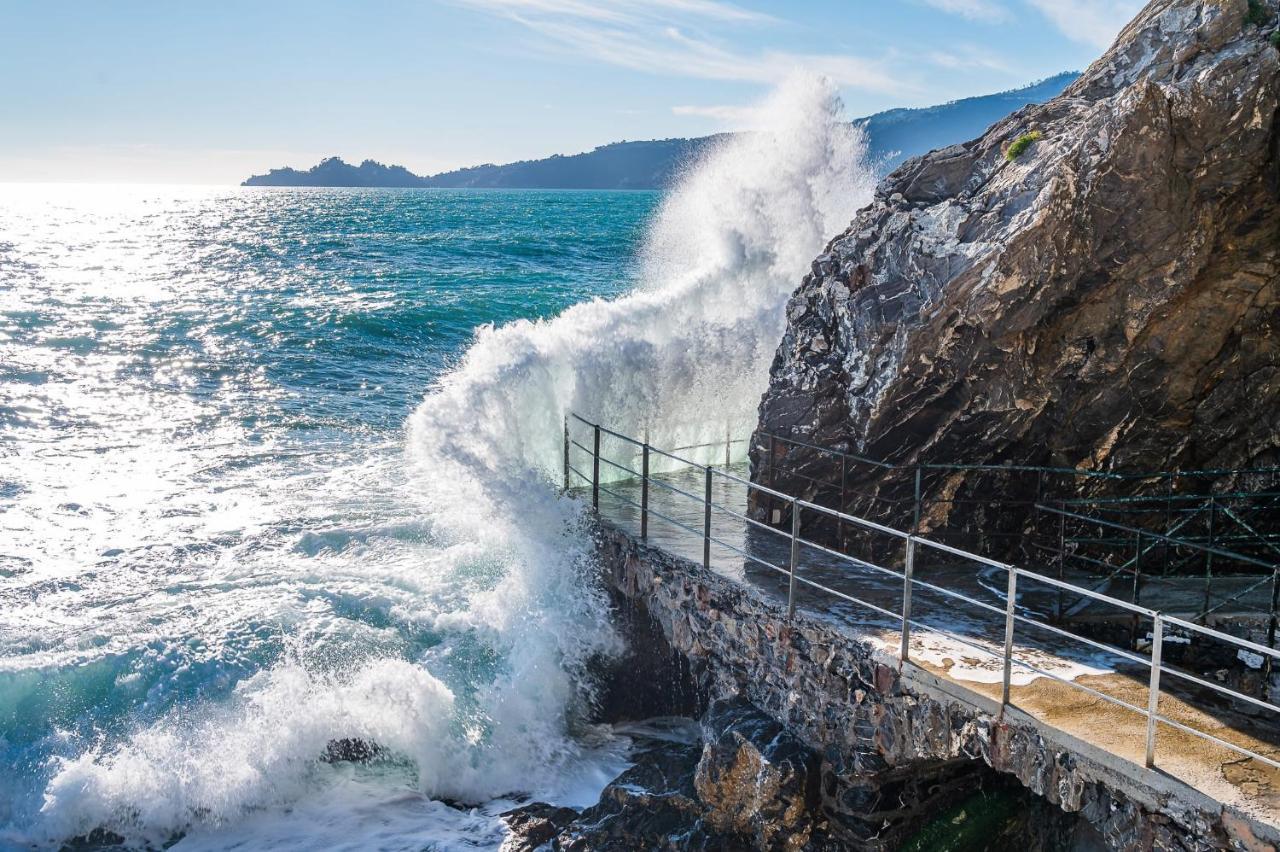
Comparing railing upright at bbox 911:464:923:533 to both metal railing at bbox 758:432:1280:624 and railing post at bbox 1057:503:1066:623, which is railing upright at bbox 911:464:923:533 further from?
railing post at bbox 1057:503:1066:623

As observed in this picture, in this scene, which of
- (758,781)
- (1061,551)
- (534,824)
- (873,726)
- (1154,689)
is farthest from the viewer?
(1061,551)

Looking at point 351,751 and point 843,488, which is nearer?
point 351,751

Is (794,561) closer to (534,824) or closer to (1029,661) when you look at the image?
(1029,661)

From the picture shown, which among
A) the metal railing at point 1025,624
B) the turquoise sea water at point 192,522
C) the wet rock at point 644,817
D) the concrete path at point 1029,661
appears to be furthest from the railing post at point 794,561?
the turquoise sea water at point 192,522

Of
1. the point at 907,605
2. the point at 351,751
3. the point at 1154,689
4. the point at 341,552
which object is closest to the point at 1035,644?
the point at 907,605

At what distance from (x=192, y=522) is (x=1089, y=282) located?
934 centimetres

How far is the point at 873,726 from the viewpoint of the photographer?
17.9 ft

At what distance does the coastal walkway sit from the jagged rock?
0.80 m

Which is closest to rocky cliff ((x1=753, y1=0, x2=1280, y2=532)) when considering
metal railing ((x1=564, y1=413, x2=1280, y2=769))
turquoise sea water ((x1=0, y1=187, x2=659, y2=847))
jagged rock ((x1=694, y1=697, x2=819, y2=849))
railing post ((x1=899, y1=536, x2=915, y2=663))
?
metal railing ((x1=564, y1=413, x2=1280, y2=769))

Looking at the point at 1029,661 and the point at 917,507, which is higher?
the point at 917,507

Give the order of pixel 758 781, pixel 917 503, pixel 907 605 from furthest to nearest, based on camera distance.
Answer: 1. pixel 917 503
2. pixel 758 781
3. pixel 907 605

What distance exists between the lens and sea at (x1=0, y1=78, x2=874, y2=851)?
6797mm

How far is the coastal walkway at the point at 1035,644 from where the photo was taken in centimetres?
417

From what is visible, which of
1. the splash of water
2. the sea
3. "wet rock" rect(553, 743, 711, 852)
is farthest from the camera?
the splash of water
